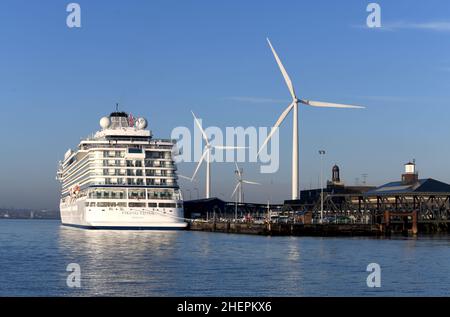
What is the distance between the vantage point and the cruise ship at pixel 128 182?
131 m

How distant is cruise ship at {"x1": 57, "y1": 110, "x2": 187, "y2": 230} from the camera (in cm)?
13112

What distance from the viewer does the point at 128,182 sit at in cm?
13638

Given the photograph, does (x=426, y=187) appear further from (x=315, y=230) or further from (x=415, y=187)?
(x=315, y=230)

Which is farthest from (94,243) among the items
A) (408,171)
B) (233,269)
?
(408,171)

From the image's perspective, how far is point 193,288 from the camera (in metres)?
49.1

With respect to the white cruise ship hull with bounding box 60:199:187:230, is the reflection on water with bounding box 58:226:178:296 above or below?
below

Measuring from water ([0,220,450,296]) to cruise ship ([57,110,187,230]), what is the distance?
42768 mm

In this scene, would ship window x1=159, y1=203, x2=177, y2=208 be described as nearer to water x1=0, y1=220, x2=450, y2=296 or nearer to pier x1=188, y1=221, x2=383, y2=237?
pier x1=188, y1=221, x2=383, y2=237

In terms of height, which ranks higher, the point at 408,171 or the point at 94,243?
the point at 408,171

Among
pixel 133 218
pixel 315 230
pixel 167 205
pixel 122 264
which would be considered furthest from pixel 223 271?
pixel 167 205

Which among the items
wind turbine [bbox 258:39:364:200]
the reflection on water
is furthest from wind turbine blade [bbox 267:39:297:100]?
the reflection on water

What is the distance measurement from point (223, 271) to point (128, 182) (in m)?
79.0

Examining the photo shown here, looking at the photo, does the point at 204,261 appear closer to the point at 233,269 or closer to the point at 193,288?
the point at 233,269
